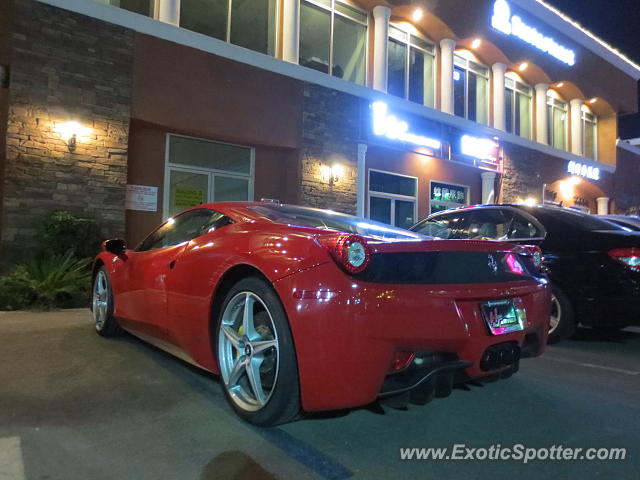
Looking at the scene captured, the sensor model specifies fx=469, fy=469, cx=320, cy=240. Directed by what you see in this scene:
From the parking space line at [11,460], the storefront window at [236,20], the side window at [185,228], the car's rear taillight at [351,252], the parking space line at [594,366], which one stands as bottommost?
the parking space line at [11,460]

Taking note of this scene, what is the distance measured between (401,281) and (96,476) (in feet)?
5.38

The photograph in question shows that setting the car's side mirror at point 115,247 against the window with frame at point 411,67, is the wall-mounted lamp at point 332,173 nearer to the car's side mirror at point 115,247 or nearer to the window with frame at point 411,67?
the window with frame at point 411,67

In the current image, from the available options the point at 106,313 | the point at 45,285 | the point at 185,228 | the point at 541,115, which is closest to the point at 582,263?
the point at 185,228

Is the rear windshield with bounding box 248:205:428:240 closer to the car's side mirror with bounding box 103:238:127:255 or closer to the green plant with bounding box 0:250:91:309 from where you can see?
the car's side mirror with bounding box 103:238:127:255

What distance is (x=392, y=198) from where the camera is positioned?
1350 cm

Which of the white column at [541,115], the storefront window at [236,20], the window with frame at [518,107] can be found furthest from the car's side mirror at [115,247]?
the white column at [541,115]

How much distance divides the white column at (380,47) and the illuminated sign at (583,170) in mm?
10094

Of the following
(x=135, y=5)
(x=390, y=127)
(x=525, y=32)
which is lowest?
(x=390, y=127)

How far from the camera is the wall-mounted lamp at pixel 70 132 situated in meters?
8.08

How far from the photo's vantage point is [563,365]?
13.2 feet

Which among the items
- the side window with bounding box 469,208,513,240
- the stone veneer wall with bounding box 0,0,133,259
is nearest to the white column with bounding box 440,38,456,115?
the stone veneer wall with bounding box 0,0,133,259

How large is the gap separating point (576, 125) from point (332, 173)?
14.5 m

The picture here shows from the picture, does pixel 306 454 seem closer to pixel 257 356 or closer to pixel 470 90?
pixel 257 356

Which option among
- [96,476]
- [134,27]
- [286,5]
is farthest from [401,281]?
[286,5]
